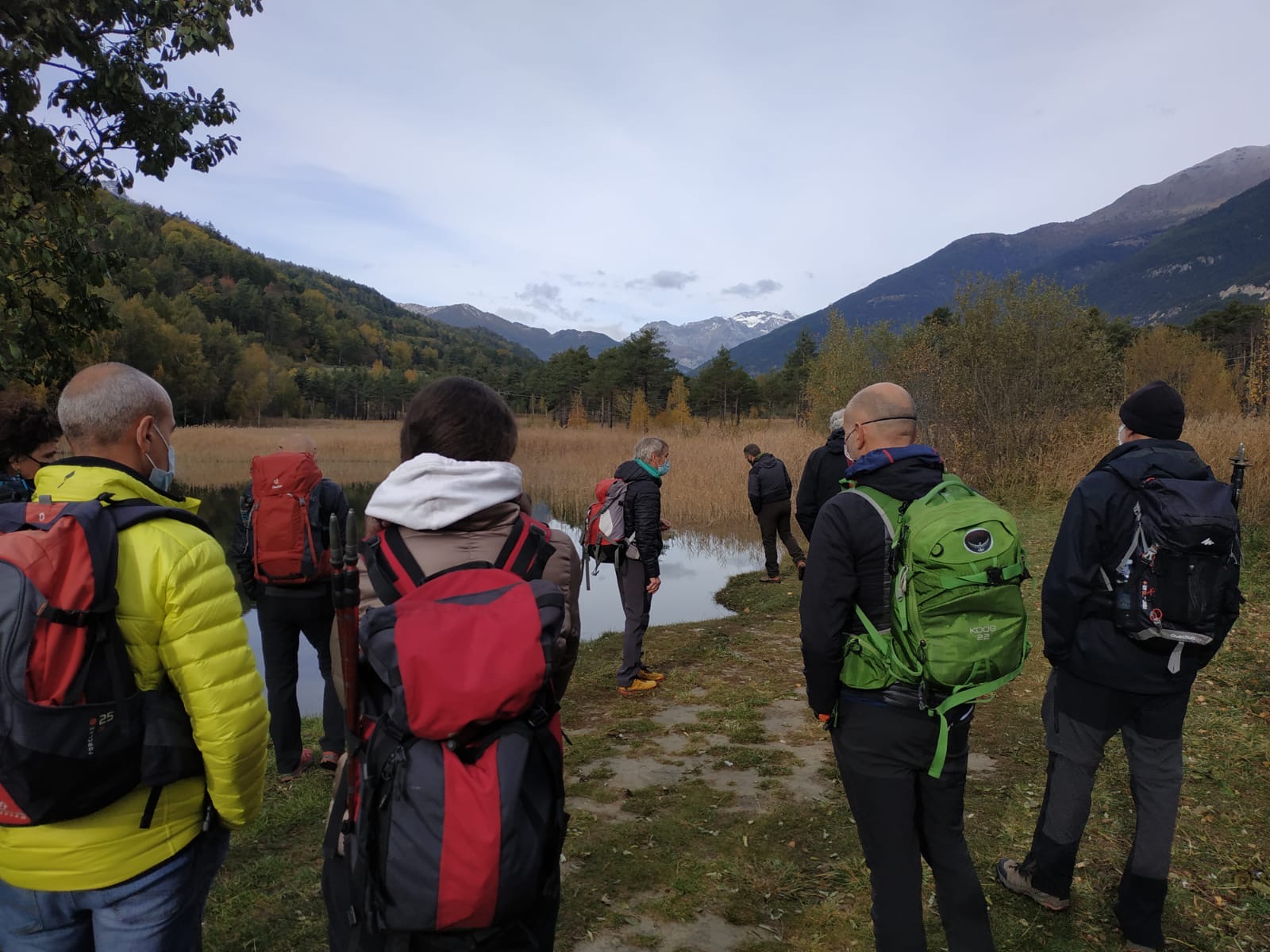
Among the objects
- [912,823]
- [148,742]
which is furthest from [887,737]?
[148,742]

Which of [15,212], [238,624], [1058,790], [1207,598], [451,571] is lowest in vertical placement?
[1058,790]

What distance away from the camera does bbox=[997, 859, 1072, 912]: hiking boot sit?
118 inches

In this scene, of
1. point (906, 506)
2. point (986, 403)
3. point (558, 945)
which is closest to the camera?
point (906, 506)

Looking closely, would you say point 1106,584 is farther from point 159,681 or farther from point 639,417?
point 639,417

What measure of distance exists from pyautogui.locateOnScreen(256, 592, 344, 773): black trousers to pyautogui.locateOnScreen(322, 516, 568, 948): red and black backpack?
2.98 metres

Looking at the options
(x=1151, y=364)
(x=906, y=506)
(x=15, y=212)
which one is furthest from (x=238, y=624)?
(x=1151, y=364)

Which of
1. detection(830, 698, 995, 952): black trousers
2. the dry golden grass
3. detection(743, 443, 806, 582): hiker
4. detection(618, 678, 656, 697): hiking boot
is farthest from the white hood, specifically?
the dry golden grass

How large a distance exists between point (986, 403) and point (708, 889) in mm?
16768

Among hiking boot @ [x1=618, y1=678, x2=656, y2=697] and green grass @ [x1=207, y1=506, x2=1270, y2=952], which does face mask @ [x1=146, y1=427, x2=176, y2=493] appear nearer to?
green grass @ [x1=207, y1=506, x2=1270, y2=952]

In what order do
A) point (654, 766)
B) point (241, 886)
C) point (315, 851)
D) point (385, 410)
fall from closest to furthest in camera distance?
point (241, 886)
point (315, 851)
point (654, 766)
point (385, 410)

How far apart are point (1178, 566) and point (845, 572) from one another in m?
1.34

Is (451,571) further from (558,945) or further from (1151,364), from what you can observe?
(1151,364)

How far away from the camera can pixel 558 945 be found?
2.86 metres

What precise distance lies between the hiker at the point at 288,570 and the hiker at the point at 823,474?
4192 millimetres
